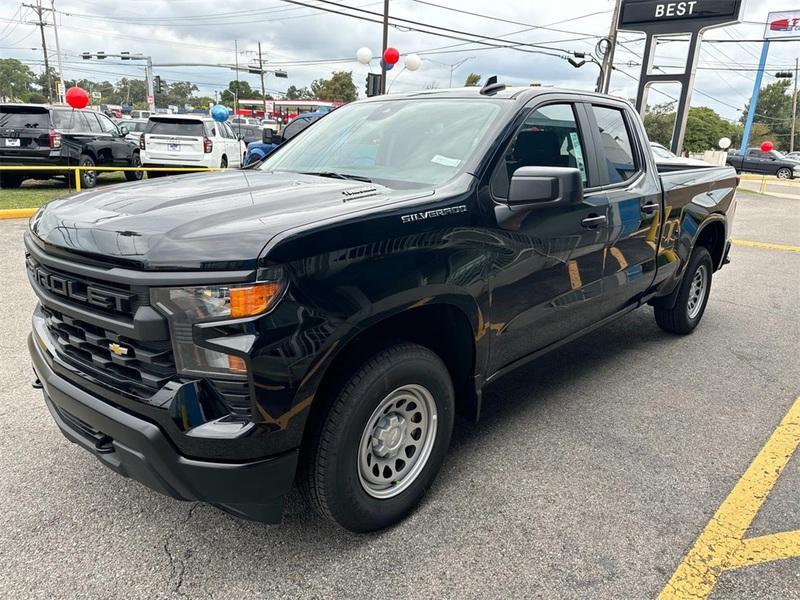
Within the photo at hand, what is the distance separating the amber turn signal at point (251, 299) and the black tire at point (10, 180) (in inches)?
523

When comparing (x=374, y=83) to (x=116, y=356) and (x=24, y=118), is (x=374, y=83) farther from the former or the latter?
(x=116, y=356)

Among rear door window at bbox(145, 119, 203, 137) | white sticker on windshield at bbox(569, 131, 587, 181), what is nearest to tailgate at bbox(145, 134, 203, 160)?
rear door window at bbox(145, 119, 203, 137)

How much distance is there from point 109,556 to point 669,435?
2922 mm

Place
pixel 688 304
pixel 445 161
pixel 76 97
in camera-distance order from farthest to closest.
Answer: pixel 76 97, pixel 688 304, pixel 445 161

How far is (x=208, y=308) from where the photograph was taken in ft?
6.21

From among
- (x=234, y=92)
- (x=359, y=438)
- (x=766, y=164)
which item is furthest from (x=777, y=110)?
(x=359, y=438)

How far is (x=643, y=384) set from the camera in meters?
4.20

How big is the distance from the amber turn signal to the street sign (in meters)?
18.7

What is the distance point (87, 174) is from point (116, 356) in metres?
11.9

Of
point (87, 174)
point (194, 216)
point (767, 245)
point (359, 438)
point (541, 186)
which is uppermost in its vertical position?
point (541, 186)

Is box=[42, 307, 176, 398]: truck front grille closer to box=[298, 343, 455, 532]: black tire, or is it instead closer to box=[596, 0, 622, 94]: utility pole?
box=[298, 343, 455, 532]: black tire

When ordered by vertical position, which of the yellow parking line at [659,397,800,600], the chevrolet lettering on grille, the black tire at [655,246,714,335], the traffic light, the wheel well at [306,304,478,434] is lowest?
the yellow parking line at [659,397,800,600]

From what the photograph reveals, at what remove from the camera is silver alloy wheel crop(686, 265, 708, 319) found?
5.12m

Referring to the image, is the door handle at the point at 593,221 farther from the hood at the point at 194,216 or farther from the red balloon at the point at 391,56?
the red balloon at the point at 391,56
